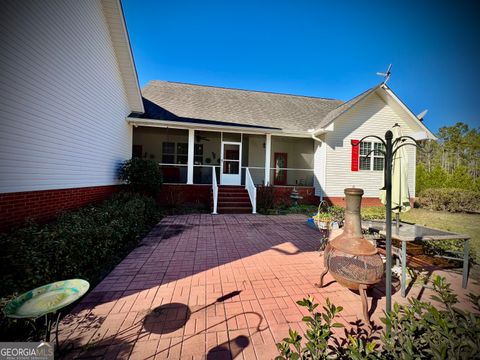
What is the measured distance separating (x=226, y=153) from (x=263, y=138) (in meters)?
3.00

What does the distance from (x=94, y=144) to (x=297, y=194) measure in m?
9.94

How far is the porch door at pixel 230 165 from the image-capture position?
Answer: 12.5m

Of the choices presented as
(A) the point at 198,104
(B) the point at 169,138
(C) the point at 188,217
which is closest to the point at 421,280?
(C) the point at 188,217

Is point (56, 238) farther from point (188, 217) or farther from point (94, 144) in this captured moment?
point (188, 217)

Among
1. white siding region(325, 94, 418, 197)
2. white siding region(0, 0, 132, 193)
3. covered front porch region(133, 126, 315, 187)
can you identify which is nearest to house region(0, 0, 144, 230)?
white siding region(0, 0, 132, 193)

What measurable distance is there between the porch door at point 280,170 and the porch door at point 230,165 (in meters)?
3.27

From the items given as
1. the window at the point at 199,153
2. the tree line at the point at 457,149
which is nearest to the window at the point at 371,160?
the window at the point at 199,153

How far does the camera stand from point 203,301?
10.5 ft

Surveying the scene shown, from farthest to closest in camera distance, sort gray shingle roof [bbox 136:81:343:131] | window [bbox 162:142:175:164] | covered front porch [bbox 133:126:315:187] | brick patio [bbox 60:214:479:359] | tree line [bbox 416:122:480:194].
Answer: tree line [bbox 416:122:480:194], window [bbox 162:142:175:164], covered front porch [bbox 133:126:315:187], gray shingle roof [bbox 136:81:343:131], brick patio [bbox 60:214:479:359]

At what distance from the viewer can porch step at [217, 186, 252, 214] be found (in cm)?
1025

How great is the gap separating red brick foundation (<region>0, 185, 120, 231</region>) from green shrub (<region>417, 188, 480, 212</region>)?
18.0m

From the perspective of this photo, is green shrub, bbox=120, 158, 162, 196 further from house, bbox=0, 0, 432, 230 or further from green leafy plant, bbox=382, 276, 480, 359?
green leafy plant, bbox=382, 276, 480, 359

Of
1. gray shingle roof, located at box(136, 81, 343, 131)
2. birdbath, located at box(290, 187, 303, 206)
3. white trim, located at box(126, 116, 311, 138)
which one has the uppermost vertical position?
gray shingle roof, located at box(136, 81, 343, 131)

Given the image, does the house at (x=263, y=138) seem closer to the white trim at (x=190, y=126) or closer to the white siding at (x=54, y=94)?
the white trim at (x=190, y=126)
